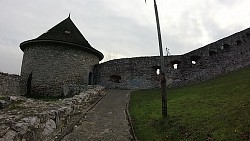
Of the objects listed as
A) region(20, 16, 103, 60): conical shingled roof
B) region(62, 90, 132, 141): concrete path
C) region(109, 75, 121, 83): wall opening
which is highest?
region(20, 16, 103, 60): conical shingled roof

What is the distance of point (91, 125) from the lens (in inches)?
363

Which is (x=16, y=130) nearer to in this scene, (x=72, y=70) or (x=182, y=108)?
(x=182, y=108)

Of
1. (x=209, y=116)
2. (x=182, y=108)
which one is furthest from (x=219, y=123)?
(x=182, y=108)

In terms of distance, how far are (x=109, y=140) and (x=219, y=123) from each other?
10.4 ft

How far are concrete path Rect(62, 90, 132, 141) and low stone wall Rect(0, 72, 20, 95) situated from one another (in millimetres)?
9262

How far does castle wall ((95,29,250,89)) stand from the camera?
2103 centimetres

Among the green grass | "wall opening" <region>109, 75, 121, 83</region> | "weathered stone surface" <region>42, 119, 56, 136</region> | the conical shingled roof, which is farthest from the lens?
"wall opening" <region>109, 75, 121, 83</region>

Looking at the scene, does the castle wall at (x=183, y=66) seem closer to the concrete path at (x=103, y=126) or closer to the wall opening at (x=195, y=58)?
the wall opening at (x=195, y=58)

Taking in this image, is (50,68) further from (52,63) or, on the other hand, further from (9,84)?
(9,84)

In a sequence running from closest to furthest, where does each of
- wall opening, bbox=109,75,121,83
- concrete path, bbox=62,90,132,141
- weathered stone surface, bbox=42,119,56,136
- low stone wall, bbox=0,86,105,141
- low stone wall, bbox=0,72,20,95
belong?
low stone wall, bbox=0,86,105,141 < weathered stone surface, bbox=42,119,56,136 < concrete path, bbox=62,90,132,141 < low stone wall, bbox=0,72,20,95 < wall opening, bbox=109,75,121,83

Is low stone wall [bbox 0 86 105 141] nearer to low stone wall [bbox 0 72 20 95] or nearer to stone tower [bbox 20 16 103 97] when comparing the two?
low stone wall [bbox 0 72 20 95]

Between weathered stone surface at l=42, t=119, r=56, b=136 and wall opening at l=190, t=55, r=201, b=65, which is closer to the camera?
weathered stone surface at l=42, t=119, r=56, b=136

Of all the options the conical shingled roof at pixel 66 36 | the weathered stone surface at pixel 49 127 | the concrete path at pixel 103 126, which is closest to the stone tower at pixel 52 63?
the conical shingled roof at pixel 66 36

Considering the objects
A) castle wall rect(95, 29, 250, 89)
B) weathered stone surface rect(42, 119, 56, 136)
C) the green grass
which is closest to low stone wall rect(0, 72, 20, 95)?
castle wall rect(95, 29, 250, 89)
